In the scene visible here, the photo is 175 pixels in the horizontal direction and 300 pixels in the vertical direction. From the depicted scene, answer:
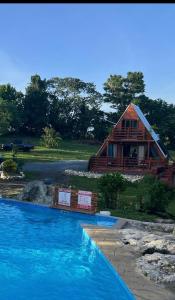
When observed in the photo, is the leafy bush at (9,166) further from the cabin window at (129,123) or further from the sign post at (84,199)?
the cabin window at (129,123)

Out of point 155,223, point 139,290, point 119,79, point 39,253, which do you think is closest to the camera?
point 139,290

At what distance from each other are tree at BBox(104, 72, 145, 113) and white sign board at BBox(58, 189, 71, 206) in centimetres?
5706

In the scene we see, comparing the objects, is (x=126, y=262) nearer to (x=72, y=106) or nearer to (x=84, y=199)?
(x=84, y=199)

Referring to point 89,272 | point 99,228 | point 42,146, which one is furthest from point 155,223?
point 42,146

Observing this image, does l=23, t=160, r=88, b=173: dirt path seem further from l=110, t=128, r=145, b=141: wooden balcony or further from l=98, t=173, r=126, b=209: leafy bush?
l=98, t=173, r=126, b=209: leafy bush

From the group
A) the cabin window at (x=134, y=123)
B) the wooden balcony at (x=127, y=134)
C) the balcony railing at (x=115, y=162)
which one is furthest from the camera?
the cabin window at (x=134, y=123)

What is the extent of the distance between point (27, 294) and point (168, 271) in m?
4.93

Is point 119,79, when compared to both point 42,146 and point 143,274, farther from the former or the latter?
point 143,274

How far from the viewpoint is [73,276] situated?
13.5m

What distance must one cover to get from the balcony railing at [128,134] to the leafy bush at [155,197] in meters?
16.0

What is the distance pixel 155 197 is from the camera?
23.9m

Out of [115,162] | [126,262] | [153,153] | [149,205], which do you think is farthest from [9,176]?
[126,262]

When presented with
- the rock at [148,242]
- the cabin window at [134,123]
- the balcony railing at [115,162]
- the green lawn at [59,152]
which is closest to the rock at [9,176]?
the balcony railing at [115,162]

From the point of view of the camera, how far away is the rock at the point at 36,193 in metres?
26.8
